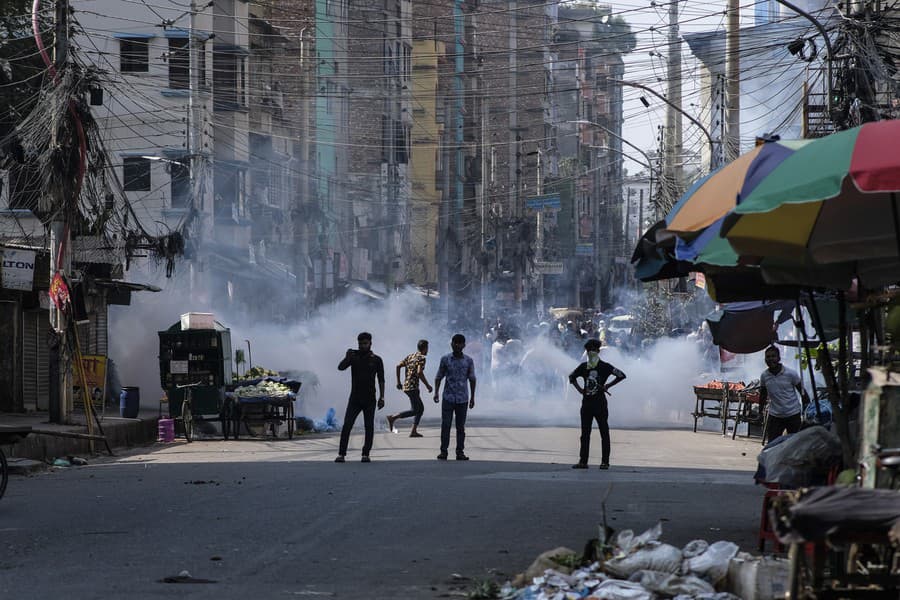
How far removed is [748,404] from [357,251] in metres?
50.4

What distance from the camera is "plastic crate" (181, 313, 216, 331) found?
2800 centimetres

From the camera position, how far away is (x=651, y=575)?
305 inches

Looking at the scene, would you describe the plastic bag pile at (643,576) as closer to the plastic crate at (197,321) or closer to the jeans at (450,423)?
the jeans at (450,423)

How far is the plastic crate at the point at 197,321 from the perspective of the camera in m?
28.0

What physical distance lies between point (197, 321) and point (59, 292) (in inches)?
234

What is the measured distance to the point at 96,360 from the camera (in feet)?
96.3

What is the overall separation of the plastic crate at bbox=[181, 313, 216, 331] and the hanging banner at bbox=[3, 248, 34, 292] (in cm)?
310

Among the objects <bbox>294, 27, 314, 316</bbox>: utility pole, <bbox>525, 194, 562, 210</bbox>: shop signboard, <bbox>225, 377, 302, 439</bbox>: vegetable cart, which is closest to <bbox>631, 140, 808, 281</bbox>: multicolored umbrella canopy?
<bbox>225, 377, 302, 439</bbox>: vegetable cart

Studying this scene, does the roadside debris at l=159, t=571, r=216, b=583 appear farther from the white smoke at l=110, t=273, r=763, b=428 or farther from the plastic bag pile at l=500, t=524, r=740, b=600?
the white smoke at l=110, t=273, r=763, b=428

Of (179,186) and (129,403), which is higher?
(179,186)

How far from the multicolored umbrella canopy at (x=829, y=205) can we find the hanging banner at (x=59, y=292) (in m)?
15.2

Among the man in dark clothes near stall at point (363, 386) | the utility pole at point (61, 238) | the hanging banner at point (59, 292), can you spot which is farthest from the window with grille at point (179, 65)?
the man in dark clothes near stall at point (363, 386)

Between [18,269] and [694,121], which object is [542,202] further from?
[18,269]

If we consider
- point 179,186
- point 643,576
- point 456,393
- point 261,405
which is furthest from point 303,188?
point 643,576
